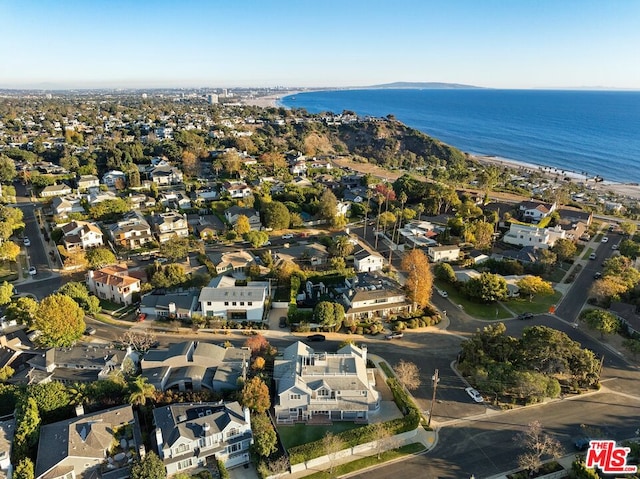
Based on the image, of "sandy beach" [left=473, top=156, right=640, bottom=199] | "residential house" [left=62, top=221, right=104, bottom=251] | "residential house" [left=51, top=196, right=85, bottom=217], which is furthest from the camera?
"sandy beach" [left=473, top=156, right=640, bottom=199]

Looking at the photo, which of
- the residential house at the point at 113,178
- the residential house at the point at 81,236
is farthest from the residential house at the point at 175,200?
the residential house at the point at 81,236

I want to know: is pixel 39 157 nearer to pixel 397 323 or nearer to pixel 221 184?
pixel 221 184

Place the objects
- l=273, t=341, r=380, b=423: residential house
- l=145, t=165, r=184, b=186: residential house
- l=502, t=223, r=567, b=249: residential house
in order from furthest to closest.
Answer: l=145, t=165, r=184, b=186: residential house
l=502, t=223, r=567, b=249: residential house
l=273, t=341, r=380, b=423: residential house

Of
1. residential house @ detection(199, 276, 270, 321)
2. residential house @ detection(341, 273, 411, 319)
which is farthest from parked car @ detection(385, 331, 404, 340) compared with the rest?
residential house @ detection(199, 276, 270, 321)

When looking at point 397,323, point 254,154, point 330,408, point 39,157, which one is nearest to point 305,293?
point 397,323

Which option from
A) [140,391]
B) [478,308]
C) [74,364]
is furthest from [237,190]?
[140,391]

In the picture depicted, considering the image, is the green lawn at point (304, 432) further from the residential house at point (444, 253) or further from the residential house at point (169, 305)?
the residential house at point (444, 253)

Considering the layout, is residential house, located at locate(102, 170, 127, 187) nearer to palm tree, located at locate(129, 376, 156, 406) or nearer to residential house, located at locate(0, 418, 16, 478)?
palm tree, located at locate(129, 376, 156, 406)
